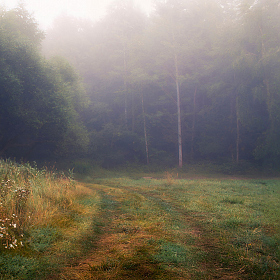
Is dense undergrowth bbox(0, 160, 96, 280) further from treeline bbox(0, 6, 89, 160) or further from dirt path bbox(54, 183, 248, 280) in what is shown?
treeline bbox(0, 6, 89, 160)

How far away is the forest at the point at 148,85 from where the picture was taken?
53.9 ft

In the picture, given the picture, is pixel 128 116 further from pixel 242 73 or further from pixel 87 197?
pixel 87 197

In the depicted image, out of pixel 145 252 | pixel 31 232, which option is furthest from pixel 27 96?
pixel 145 252

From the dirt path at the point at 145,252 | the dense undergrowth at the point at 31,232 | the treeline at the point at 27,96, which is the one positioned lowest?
the dirt path at the point at 145,252

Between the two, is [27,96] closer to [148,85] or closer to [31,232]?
[31,232]

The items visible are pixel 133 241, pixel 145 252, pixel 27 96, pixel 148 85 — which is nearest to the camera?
pixel 145 252

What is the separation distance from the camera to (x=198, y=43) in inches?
972

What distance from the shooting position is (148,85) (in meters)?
28.3

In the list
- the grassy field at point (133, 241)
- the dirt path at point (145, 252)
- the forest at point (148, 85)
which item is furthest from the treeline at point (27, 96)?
the dirt path at point (145, 252)

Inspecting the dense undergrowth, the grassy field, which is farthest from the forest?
the grassy field

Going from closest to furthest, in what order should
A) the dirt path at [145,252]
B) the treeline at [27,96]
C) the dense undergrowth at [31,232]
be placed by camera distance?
the dirt path at [145,252] → the dense undergrowth at [31,232] → the treeline at [27,96]

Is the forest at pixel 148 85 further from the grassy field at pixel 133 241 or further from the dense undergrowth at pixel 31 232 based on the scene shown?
the grassy field at pixel 133 241

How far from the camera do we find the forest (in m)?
16.4

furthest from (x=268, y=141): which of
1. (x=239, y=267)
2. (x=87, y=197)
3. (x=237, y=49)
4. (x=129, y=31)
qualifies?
(x=129, y=31)
